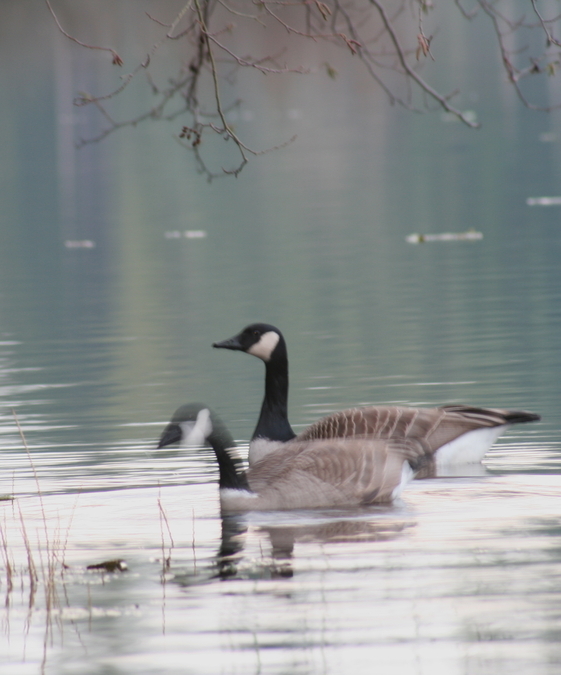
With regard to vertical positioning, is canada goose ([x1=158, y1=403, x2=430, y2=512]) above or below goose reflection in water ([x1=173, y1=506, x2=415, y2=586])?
above

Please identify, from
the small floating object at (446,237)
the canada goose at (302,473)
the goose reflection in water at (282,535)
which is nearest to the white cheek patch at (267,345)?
the canada goose at (302,473)

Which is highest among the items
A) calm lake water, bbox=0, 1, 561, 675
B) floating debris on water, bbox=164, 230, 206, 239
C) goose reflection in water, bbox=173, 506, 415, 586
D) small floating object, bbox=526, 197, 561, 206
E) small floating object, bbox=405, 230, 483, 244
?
small floating object, bbox=526, 197, 561, 206

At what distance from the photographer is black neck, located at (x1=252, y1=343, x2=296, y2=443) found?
1139cm

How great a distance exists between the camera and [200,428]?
9.80 m

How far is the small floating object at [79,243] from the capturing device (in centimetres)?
2853

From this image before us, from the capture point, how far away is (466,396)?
13.4 metres

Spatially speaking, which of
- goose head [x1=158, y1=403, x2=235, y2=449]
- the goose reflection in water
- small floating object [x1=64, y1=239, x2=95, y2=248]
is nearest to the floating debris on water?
small floating object [x1=64, y1=239, x2=95, y2=248]

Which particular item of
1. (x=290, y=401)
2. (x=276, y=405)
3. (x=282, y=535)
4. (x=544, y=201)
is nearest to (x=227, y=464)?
(x=282, y=535)

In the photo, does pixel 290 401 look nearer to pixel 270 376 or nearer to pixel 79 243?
pixel 270 376

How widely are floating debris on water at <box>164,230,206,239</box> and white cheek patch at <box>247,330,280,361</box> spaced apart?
16600 millimetres

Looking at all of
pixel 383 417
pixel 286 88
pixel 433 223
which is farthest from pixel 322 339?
pixel 286 88

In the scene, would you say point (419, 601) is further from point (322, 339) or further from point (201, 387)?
point (322, 339)

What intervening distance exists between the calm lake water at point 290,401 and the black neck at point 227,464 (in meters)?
0.23

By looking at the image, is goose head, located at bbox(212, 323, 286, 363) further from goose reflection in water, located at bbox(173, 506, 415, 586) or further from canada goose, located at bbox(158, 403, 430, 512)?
goose reflection in water, located at bbox(173, 506, 415, 586)
